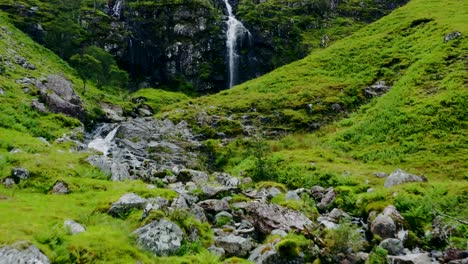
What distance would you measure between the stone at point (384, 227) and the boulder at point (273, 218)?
9.04 feet

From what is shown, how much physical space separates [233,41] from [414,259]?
94503 millimetres

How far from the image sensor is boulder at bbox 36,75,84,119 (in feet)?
174

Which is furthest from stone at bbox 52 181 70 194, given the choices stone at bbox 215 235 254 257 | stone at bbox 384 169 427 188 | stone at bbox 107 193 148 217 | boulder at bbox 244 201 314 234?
Result: stone at bbox 384 169 427 188

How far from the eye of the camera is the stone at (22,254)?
11.0 meters

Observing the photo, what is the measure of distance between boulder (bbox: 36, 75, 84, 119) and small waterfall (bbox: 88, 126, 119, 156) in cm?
564

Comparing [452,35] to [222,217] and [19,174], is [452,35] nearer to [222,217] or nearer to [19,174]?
[222,217]

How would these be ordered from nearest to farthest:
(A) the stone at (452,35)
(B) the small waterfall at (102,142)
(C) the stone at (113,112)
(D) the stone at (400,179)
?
(D) the stone at (400,179) → (B) the small waterfall at (102,142) → (A) the stone at (452,35) → (C) the stone at (113,112)

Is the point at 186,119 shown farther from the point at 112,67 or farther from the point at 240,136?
the point at 112,67

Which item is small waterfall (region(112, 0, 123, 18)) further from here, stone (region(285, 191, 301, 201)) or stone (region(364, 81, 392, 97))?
stone (region(285, 191, 301, 201))

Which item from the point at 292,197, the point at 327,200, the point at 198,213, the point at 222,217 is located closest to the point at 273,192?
the point at 292,197

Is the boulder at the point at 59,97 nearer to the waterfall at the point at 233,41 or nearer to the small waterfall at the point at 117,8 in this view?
the waterfall at the point at 233,41

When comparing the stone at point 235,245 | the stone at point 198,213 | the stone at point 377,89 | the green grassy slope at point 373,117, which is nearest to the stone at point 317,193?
the green grassy slope at point 373,117

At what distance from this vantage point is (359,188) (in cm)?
2750

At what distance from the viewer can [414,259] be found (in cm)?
1460
